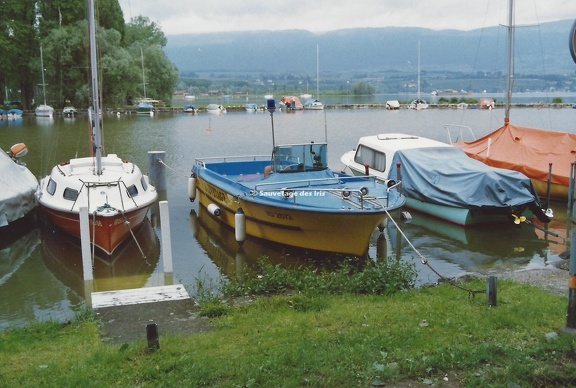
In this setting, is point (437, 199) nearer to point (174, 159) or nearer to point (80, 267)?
point (80, 267)

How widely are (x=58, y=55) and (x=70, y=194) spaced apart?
206ft

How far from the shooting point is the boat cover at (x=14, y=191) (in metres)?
18.8

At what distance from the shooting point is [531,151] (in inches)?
952

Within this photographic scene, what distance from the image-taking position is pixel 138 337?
9.09 m

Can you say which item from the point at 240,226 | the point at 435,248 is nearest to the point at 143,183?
the point at 240,226

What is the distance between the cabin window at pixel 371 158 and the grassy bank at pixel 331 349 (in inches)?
514

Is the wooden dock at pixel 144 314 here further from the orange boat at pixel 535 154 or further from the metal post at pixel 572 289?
the orange boat at pixel 535 154

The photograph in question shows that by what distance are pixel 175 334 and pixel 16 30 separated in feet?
254

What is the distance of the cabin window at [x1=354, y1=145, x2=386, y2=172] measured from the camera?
23.2 meters

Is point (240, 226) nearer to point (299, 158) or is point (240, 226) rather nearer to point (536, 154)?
point (299, 158)

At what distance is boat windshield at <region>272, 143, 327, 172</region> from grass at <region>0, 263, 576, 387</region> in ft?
27.8

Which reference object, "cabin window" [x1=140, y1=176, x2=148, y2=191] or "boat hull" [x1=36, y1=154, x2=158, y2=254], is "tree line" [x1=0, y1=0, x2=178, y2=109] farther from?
"boat hull" [x1=36, y1=154, x2=158, y2=254]

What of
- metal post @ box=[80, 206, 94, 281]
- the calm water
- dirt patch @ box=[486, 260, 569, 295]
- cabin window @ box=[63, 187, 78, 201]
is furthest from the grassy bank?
cabin window @ box=[63, 187, 78, 201]

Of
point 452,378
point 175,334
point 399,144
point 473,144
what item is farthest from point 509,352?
point 473,144
